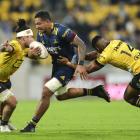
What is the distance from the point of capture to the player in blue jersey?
39.3 ft

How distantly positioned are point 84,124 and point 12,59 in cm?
291

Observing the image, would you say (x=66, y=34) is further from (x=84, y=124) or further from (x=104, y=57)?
(x=84, y=124)

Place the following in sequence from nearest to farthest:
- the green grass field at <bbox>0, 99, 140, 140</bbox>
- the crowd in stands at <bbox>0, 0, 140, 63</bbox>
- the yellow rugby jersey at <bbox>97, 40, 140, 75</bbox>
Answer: the green grass field at <bbox>0, 99, 140, 140</bbox>, the yellow rugby jersey at <bbox>97, 40, 140, 75</bbox>, the crowd in stands at <bbox>0, 0, 140, 63</bbox>

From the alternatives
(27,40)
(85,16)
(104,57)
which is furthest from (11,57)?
(85,16)

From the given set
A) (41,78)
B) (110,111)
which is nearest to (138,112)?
(110,111)

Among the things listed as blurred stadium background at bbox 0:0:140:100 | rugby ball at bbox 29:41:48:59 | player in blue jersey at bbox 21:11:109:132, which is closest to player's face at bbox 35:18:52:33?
player in blue jersey at bbox 21:11:109:132

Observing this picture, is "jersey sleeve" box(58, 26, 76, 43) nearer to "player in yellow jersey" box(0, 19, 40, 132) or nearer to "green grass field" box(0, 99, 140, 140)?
"player in yellow jersey" box(0, 19, 40, 132)

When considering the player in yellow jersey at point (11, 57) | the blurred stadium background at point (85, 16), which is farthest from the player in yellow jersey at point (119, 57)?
the blurred stadium background at point (85, 16)

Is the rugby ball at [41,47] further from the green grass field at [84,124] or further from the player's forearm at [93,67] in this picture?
the green grass field at [84,124]

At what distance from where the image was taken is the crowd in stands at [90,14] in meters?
29.3

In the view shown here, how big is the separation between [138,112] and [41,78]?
340 inches

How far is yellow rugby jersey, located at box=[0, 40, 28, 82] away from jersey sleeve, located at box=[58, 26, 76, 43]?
0.76m

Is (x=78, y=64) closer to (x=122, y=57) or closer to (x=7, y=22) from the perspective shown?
(x=122, y=57)

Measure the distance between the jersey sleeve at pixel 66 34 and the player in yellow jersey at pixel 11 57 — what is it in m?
0.57
